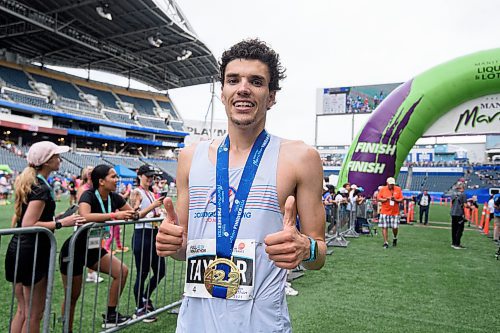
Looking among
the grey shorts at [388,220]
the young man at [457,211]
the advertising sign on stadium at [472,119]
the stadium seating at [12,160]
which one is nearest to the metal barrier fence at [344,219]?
the grey shorts at [388,220]

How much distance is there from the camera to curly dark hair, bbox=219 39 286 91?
5.73 feet

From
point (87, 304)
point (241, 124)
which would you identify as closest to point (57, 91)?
point (87, 304)

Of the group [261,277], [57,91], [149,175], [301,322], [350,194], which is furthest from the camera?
[57,91]

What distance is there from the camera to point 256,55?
1.74m

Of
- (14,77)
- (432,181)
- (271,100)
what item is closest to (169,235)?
(271,100)

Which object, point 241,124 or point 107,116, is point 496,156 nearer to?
point 107,116

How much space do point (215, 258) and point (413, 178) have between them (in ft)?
163

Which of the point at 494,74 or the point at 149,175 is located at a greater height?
the point at 494,74

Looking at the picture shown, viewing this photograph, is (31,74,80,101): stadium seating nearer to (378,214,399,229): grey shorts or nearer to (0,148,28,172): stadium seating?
(0,148,28,172): stadium seating

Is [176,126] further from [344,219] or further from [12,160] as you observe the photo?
[344,219]

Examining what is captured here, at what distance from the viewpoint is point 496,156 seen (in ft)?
179

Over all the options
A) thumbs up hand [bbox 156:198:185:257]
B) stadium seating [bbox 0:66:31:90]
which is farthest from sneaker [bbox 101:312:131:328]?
stadium seating [bbox 0:66:31:90]

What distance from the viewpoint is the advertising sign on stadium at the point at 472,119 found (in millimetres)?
12633

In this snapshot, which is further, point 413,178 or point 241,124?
point 413,178
